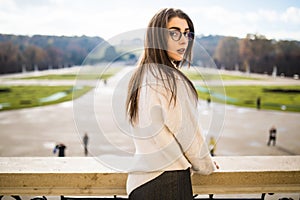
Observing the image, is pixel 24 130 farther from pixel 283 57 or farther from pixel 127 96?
pixel 283 57

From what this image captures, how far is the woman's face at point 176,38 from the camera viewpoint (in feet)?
3.20

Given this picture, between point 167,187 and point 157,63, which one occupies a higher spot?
point 157,63

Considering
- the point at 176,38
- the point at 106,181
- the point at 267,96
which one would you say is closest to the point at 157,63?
the point at 176,38

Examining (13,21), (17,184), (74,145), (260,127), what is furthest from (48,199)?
(13,21)

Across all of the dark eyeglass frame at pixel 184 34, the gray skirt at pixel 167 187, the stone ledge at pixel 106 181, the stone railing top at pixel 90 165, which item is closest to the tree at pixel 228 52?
the stone railing top at pixel 90 165

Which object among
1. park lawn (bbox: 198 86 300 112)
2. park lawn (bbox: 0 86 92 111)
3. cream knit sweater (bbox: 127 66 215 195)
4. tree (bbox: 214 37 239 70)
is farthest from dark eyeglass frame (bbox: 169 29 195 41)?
tree (bbox: 214 37 239 70)

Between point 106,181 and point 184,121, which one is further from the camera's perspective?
point 106,181

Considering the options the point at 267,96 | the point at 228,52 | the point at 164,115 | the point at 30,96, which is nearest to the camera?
the point at 164,115

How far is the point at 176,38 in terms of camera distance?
977 mm

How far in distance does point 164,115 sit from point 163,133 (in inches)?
2.2

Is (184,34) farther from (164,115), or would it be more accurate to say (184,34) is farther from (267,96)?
(267,96)

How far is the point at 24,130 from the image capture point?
19016mm

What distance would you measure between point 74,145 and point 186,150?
14.9 m

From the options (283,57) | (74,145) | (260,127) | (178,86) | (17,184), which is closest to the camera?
(178,86)
